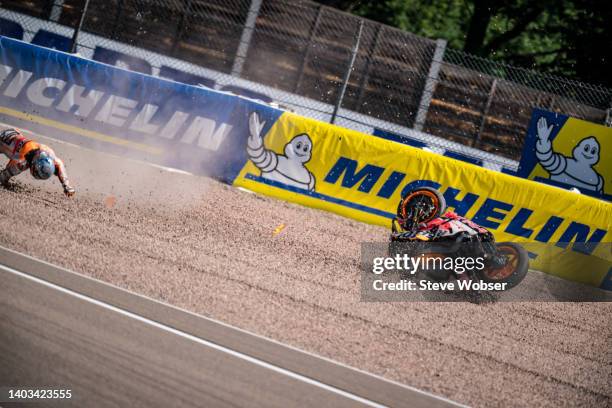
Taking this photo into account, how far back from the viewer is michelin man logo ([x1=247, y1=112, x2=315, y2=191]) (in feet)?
35.9

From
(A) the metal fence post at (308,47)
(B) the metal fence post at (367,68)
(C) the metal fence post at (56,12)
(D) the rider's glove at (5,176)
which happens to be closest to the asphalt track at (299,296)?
(D) the rider's glove at (5,176)

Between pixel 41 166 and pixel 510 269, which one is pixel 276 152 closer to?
pixel 41 166

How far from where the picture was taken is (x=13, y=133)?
806cm

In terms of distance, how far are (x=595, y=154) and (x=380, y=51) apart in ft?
22.0

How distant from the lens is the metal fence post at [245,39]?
55.3 feet

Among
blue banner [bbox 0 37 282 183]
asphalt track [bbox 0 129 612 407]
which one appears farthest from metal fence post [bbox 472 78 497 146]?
asphalt track [bbox 0 129 612 407]

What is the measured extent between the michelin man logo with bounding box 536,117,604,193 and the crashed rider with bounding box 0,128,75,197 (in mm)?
9110

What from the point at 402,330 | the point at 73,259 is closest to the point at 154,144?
the point at 73,259

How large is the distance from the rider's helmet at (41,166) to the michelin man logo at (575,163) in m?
9.25

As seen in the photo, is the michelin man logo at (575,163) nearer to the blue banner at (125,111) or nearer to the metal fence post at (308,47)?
the blue banner at (125,111)

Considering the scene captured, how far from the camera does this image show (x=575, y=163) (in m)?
12.4

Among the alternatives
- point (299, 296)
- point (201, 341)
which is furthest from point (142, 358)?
point (299, 296)

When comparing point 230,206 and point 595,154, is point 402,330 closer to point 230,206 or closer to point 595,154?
point 230,206

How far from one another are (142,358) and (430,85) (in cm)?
1348
